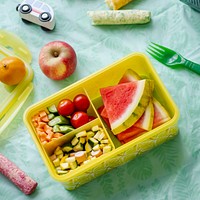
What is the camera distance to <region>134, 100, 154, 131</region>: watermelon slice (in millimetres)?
1387

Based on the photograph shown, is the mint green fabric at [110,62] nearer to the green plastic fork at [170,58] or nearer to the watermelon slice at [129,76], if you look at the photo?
the green plastic fork at [170,58]

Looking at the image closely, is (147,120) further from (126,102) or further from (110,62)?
(110,62)

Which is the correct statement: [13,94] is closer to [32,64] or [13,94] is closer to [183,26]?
[32,64]

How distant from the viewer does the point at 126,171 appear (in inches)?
57.6

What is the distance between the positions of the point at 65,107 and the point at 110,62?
228 millimetres

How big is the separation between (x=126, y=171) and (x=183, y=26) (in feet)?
1.53

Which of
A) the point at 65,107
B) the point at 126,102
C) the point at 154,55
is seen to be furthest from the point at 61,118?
the point at 154,55

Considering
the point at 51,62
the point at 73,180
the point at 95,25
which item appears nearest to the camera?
the point at 73,180

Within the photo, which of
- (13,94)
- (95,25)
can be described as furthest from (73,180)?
(95,25)

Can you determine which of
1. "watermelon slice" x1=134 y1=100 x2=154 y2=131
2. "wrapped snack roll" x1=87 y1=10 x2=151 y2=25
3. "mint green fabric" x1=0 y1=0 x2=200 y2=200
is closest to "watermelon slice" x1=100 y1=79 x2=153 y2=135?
"watermelon slice" x1=134 y1=100 x2=154 y2=131

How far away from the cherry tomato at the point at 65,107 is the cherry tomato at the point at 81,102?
1cm

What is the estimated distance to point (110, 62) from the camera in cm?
160

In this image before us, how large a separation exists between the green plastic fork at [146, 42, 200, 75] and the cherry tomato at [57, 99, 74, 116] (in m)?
0.29

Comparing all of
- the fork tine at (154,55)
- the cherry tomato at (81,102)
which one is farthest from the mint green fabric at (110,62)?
the cherry tomato at (81,102)
